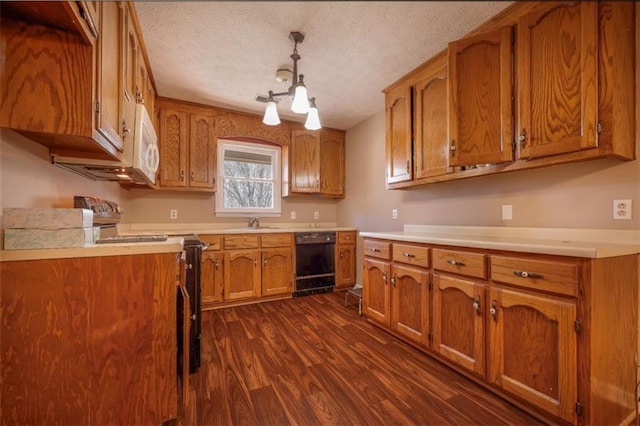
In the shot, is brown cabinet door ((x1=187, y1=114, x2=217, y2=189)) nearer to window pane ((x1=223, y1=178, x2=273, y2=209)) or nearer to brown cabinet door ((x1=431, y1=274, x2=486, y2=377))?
window pane ((x1=223, y1=178, x2=273, y2=209))

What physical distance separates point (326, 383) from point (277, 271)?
170 centimetres

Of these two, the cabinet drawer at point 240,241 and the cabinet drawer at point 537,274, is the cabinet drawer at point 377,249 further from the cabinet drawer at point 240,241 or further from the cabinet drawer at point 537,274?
the cabinet drawer at point 240,241

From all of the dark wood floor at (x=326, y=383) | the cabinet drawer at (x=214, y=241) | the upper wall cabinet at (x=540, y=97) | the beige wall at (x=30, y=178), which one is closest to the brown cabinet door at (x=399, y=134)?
the upper wall cabinet at (x=540, y=97)

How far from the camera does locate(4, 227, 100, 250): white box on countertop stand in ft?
3.49

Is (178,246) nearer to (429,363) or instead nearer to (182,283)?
(182,283)

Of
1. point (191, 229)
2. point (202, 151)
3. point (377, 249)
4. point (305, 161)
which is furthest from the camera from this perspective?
point (305, 161)

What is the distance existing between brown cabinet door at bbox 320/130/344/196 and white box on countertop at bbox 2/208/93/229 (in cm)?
291

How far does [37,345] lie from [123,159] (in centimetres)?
92

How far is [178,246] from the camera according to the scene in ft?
4.28

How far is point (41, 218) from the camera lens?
1.09 meters

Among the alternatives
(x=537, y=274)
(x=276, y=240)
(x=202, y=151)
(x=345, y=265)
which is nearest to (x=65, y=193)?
(x=202, y=151)

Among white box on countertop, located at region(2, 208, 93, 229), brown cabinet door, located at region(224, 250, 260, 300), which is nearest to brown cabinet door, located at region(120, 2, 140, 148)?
white box on countertop, located at region(2, 208, 93, 229)

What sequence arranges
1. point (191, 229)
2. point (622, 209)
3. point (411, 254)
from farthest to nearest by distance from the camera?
1. point (191, 229)
2. point (411, 254)
3. point (622, 209)

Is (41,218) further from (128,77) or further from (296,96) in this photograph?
(296,96)
